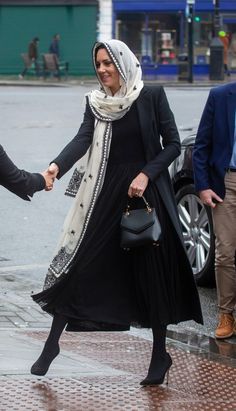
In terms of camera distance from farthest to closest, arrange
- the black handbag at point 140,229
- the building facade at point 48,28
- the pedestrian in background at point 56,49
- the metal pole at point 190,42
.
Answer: the building facade at point 48,28 → the pedestrian in background at point 56,49 → the metal pole at point 190,42 → the black handbag at point 140,229

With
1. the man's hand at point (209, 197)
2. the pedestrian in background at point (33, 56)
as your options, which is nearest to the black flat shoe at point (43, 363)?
the man's hand at point (209, 197)

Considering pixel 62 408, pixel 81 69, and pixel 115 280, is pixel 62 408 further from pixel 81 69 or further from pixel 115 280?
pixel 81 69

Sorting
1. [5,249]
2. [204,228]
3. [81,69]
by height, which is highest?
[204,228]

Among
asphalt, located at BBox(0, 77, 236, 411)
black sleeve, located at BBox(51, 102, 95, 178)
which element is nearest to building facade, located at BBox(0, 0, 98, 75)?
asphalt, located at BBox(0, 77, 236, 411)

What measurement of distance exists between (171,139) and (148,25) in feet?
126

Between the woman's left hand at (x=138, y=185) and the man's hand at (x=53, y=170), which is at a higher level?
the man's hand at (x=53, y=170)

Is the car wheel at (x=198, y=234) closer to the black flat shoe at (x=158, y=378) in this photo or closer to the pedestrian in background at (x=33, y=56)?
the black flat shoe at (x=158, y=378)

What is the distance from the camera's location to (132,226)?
536cm

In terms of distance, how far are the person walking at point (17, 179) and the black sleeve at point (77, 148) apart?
0.22 meters

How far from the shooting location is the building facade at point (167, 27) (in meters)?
42.7

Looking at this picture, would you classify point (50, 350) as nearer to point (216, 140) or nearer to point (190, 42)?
point (216, 140)

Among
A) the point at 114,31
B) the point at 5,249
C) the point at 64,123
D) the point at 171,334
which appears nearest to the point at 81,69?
the point at 114,31

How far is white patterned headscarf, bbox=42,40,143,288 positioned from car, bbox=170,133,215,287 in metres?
2.56

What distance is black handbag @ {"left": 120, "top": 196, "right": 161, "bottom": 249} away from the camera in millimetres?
5328
